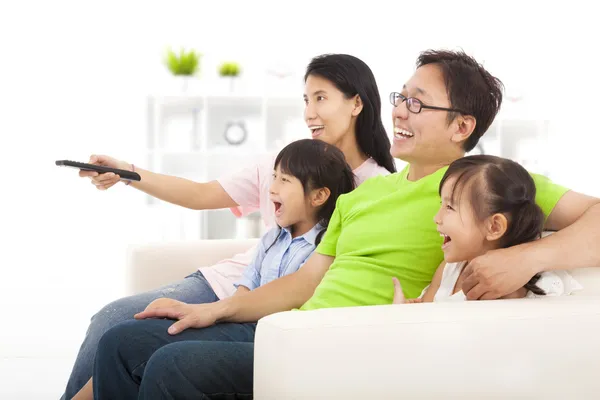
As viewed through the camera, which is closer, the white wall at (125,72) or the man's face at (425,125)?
the man's face at (425,125)

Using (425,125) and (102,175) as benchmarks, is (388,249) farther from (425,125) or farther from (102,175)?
(102,175)

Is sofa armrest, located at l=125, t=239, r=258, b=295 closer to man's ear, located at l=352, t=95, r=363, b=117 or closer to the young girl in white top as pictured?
man's ear, located at l=352, t=95, r=363, b=117

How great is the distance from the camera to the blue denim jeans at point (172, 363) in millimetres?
→ 1516

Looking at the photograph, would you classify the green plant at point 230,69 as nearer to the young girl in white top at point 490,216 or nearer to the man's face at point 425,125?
the man's face at point 425,125

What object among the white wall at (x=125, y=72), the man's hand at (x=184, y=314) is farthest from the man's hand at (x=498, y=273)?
the white wall at (x=125, y=72)

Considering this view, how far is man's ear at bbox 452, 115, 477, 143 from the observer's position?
1.85 m

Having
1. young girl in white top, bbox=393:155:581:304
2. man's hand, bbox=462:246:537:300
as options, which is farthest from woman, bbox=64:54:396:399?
man's hand, bbox=462:246:537:300

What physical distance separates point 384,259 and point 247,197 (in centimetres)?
89

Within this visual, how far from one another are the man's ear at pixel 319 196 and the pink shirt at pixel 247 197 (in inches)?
6.5

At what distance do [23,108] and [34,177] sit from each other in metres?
0.43

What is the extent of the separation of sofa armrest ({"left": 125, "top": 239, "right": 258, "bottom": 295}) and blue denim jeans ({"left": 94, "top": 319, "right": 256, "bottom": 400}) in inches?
31.8

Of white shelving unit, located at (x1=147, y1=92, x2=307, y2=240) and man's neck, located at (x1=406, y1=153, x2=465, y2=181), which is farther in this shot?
white shelving unit, located at (x1=147, y1=92, x2=307, y2=240)

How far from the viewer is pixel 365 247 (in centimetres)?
179

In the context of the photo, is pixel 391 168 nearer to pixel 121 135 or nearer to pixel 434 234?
pixel 434 234
